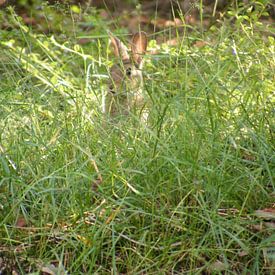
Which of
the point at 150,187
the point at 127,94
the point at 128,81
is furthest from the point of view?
the point at 128,81

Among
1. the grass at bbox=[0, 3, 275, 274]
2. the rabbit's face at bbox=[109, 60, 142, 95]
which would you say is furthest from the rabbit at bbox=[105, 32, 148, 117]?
the grass at bbox=[0, 3, 275, 274]

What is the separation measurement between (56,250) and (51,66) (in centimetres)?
229

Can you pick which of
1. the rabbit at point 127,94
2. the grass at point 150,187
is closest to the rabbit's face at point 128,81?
the rabbit at point 127,94

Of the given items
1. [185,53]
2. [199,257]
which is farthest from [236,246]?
[185,53]

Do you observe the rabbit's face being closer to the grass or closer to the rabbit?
the rabbit

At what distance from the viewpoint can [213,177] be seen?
3.64 metres

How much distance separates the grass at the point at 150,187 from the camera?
347 centimetres

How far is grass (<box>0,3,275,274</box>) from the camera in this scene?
347 centimetres

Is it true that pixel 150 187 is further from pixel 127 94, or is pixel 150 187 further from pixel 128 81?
pixel 128 81

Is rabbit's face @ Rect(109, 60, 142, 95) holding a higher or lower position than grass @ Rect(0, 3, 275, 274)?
lower

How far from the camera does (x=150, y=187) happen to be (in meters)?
3.67

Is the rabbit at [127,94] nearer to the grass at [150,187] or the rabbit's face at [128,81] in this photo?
the rabbit's face at [128,81]

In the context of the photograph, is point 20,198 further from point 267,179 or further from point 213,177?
point 267,179

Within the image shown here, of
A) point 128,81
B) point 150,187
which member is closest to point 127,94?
point 128,81
